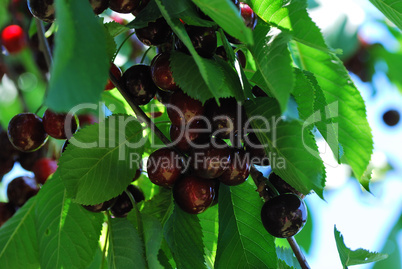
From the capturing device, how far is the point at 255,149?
837mm

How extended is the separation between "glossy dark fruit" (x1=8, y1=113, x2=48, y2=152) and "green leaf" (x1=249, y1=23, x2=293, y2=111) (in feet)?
1.76

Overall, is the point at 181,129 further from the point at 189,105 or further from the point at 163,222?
the point at 163,222

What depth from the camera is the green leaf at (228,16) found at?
54 cm

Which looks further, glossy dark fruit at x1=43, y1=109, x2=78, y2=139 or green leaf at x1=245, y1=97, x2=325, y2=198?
glossy dark fruit at x1=43, y1=109, x2=78, y2=139

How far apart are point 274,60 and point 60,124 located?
1.67 feet

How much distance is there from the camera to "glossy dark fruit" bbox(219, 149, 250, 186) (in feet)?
2.62

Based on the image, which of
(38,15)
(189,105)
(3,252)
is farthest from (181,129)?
(3,252)

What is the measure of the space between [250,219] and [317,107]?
→ 242mm

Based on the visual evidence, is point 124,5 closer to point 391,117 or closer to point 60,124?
point 60,124

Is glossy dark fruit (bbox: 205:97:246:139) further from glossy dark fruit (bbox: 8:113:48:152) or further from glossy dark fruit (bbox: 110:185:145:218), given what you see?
glossy dark fruit (bbox: 8:113:48:152)

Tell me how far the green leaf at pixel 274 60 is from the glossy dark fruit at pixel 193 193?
0.67 ft

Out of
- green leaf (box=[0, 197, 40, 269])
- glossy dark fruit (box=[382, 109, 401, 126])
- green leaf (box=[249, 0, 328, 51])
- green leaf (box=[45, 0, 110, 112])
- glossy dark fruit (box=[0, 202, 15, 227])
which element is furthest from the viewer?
glossy dark fruit (box=[382, 109, 401, 126])

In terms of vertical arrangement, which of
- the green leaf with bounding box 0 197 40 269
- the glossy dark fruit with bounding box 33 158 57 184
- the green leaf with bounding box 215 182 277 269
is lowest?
the glossy dark fruit with bounding box 33 158 57 184

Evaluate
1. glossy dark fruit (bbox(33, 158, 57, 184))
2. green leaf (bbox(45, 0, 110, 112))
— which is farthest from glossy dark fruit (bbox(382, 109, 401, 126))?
green leaf (bbox(45, 0, 110, 112))
